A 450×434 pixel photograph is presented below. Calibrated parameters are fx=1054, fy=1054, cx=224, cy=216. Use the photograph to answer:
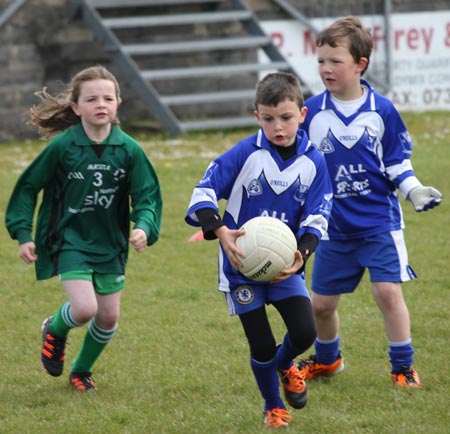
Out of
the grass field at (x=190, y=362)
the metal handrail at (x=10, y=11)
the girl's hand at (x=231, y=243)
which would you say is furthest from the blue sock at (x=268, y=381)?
the metal handrail at (x=10, y=11)

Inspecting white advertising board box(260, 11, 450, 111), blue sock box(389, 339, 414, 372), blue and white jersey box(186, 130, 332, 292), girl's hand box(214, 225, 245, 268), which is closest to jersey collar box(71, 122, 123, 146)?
blue and white jersey box(186, 130, 332, 292)

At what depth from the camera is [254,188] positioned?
4.93 metres

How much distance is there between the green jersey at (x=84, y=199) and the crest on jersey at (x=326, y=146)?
908 millimetres

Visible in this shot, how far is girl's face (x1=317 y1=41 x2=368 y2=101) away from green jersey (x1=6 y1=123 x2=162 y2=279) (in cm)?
107

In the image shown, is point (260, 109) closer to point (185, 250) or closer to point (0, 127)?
point (185, 250)

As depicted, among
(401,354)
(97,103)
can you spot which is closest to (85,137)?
(97,103)

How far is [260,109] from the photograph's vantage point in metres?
4.91

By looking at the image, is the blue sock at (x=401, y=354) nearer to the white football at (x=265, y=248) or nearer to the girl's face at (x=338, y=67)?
the white football at (x=265, y=248)

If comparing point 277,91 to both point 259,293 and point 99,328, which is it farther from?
point 99,328

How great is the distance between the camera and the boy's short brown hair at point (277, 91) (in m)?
4.85

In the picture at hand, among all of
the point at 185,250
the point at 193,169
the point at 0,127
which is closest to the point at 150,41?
the point at 0,127

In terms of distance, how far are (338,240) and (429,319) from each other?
1.66 m

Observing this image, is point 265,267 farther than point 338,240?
No

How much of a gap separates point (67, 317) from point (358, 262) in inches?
62.6
